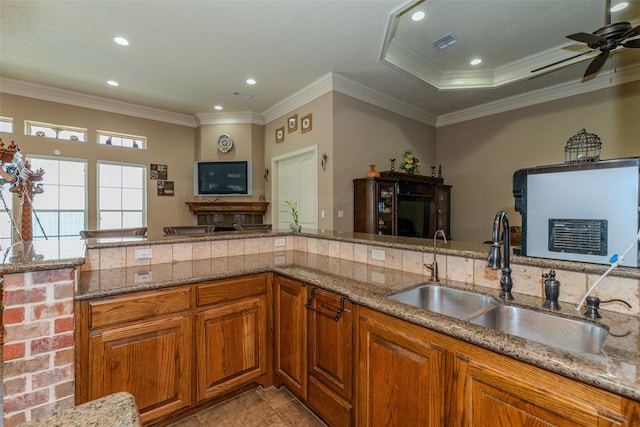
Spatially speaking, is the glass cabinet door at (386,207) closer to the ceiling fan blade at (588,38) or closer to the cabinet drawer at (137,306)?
the ceiling fan blade at (588,38)

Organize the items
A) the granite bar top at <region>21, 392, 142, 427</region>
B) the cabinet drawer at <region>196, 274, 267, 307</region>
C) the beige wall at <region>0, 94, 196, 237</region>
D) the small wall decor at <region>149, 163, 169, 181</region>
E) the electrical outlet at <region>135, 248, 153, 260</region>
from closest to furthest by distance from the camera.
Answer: the granite bar top at <region>21, 392, 142, 427</region> → the cabinet drawer at <region>196, 274, 267, 307</region> → the electrical outlet at <region>135, 248, 153, 260</region> → the beige wall at <region>0, 94, 196, 237</region> → the small wall decor at <region>149, 163, 169, 181</region>

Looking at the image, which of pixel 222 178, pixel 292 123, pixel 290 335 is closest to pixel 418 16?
pixel 292 123

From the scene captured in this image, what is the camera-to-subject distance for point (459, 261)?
151 cm

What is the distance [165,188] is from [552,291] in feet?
19.7

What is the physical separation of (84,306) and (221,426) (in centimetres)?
104

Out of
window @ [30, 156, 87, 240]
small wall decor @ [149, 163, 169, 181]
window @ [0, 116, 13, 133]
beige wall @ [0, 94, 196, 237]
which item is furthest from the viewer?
small wall decor @ [149, 163, 169, 181]

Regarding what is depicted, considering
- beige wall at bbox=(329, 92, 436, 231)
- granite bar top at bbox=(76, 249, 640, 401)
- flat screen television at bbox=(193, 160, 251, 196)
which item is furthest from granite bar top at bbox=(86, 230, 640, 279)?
flat screen television at bbox=(193, 160, 251, 196)

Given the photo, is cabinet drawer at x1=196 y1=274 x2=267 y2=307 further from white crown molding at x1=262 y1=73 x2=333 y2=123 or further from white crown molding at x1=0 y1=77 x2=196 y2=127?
white crown molding at x1=0 y1=77 x2=196 y2=127

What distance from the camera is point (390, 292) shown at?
4.48 feet

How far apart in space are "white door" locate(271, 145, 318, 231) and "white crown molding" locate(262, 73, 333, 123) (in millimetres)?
786

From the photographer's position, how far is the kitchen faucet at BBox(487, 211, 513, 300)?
1.18 meters

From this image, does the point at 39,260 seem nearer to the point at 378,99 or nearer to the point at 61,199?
the point at 378,99

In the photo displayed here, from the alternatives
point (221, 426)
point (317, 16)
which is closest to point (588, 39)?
point (317, 16)

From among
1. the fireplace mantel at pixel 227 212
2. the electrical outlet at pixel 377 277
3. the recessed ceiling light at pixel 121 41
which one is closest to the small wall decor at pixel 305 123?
the fireplace mantel at pixel 227 212
